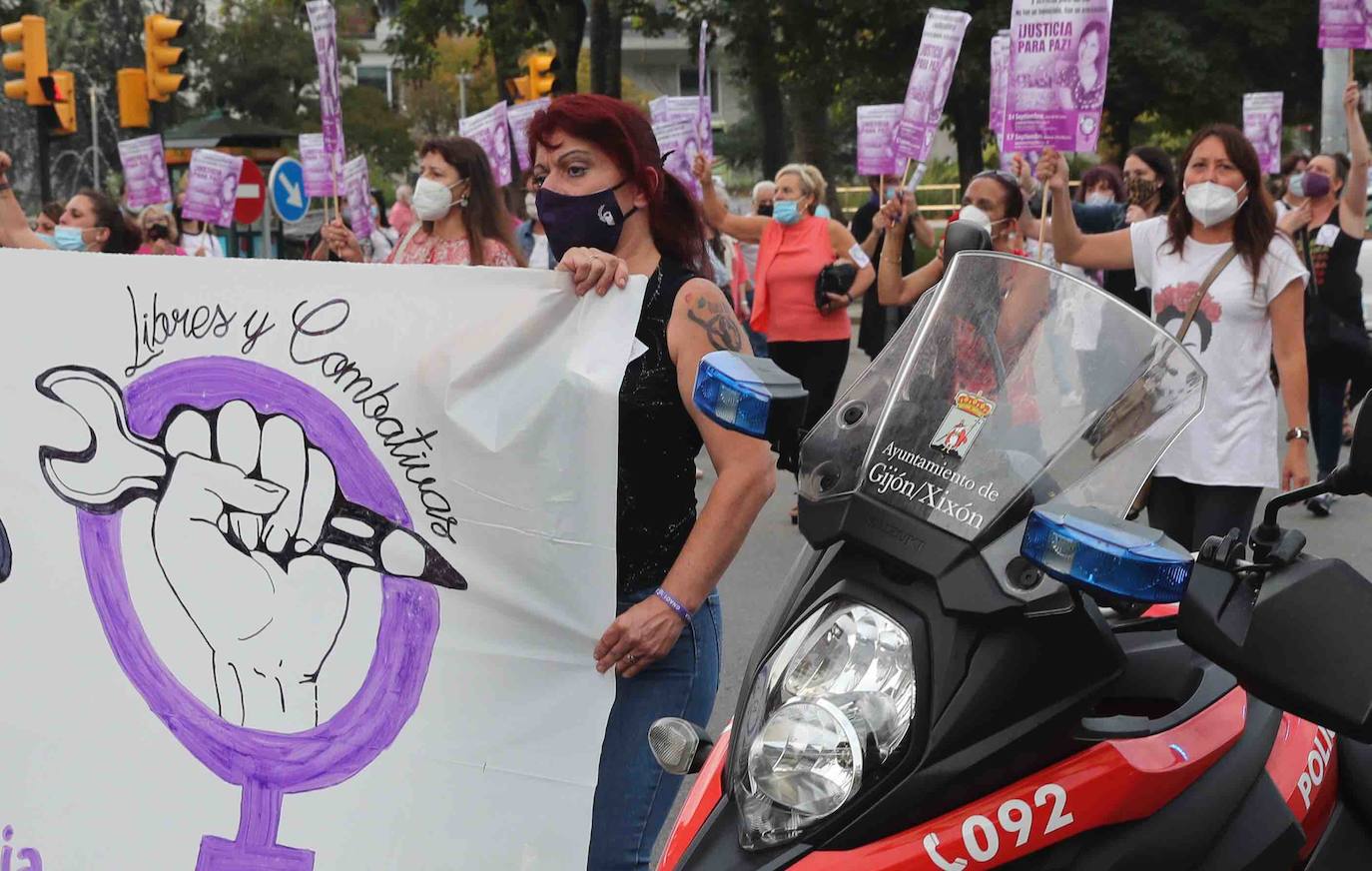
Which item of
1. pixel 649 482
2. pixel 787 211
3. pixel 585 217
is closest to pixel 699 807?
pixel 649 482

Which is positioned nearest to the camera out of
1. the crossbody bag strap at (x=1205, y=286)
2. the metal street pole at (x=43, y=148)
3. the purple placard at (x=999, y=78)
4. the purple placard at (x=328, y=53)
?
the crossbody bag strap at (x=1205, y=286)

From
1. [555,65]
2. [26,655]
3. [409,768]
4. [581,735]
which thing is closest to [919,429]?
[581,735]

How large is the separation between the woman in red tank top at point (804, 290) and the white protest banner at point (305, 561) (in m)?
6.02

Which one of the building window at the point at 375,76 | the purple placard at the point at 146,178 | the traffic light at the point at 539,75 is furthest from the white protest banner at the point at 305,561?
the building window at the point at 375,76

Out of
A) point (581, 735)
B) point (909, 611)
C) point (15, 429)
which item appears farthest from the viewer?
point (15, 429)

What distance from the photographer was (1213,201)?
4.84 m

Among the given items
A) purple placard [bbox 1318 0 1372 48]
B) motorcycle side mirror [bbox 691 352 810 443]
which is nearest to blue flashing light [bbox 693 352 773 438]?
motorcycle side mirror [bbox 691 352 810 443]

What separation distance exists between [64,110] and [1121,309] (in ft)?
72.7

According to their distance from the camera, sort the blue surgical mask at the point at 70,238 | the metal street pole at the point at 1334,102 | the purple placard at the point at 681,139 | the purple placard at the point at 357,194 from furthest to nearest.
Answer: the metal street pole at the point at 1334,102 < the purple placard at the point at 681,139 < the purple placard at the point at 357,194 < the blue surgical mask at the point at 70,238

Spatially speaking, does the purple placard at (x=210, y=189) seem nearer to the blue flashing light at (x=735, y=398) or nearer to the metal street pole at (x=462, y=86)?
the blue flashing light at (x=735, y=398)

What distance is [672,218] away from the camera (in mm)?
3158

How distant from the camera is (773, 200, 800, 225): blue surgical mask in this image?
9.54 m

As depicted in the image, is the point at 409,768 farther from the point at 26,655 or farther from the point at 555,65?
the point at 555,65

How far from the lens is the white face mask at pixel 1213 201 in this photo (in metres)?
4.84
